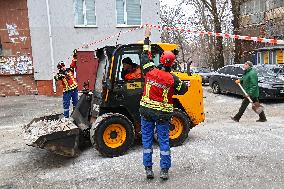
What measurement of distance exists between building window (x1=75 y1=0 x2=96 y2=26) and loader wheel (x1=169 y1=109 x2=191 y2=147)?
1083 centimetres

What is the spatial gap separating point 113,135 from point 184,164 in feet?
4.55

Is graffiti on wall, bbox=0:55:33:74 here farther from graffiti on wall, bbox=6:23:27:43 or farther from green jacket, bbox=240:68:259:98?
green jacket, bbox=240:68:259:98

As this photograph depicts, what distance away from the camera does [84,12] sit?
16.0 m

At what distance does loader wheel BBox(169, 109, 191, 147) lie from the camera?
6.49 metres

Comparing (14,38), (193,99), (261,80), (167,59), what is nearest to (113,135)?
(193,99)

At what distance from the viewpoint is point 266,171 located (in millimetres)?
5129

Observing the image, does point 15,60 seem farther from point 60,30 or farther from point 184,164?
point 184,164

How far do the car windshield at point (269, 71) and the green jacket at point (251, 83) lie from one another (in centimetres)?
427

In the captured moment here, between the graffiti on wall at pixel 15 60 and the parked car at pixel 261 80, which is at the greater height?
the graffiti on wall at pixel 15 60

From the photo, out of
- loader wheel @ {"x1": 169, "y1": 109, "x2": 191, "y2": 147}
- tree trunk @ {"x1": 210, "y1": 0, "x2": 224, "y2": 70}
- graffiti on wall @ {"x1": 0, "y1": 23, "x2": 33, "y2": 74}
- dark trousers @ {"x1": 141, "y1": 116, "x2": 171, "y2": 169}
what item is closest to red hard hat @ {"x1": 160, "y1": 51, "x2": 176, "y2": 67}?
dark trousers @ {"x1": 141, "y1": 116, "x2": 171, "y2": 169}

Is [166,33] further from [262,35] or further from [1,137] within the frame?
[1,137]

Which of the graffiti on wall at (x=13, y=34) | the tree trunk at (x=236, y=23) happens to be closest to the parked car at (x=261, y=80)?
the tree trunk at (x=236, y=23)

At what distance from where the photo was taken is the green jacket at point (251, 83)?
895 centimetres

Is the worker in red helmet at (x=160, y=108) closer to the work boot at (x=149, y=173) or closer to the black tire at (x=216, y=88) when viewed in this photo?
the work boot at (x=149, y=173)
